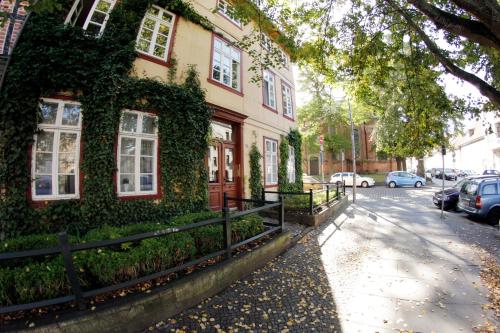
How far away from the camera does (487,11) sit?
15.0ft

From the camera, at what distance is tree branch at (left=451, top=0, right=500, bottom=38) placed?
4504 millimetres

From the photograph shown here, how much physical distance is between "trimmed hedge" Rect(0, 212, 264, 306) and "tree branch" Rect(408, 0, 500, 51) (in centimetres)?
558

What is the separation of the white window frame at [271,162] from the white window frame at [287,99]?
7.99ft

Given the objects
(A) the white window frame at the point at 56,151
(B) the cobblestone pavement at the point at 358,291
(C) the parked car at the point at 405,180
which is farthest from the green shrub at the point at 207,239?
(C) the parked car at the point at 405,180

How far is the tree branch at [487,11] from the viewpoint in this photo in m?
4.50

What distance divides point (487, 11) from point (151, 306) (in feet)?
21.5

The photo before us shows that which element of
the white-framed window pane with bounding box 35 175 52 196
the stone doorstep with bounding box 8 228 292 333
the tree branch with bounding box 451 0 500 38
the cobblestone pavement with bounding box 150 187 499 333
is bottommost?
the cobblestone pavement with bounding box 150 187 499 333

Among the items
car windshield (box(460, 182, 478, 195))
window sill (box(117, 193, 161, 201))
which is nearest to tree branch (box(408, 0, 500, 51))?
window sill (box(117, 193, 161, 201))

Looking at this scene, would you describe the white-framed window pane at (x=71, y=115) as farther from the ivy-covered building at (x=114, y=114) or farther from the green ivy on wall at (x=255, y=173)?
the green ivy on wall at (x=255, y=173)

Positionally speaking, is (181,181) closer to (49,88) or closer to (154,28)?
(49,88)

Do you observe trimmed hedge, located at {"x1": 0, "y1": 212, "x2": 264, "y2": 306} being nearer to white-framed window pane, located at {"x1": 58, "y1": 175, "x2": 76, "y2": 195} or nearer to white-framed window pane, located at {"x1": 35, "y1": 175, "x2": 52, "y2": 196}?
white-framed window pane, located at {"x1": 35, "y1": 175, "x2": 52, "y2": 196}

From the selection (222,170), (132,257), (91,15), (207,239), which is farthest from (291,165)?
(132,257)

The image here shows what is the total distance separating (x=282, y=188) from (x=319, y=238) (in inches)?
241

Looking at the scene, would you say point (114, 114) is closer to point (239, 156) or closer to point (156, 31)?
point (156, 31)
